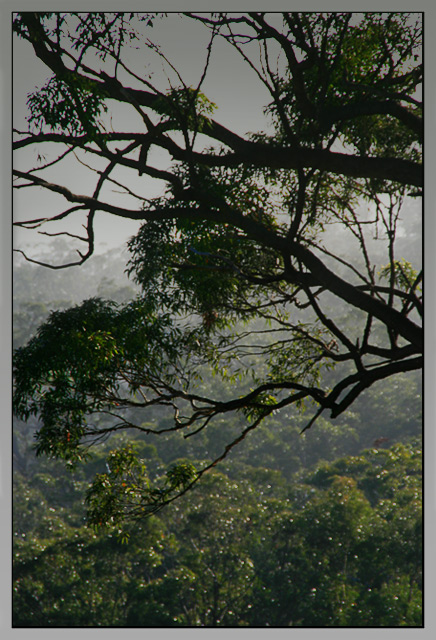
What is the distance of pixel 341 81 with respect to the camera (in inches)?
109

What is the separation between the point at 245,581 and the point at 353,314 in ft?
29.8

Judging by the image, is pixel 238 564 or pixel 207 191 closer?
pixel 207 191

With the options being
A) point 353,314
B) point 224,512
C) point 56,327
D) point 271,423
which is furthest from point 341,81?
point 353,314

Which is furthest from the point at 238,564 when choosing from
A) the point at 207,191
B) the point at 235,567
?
the point at 207,191

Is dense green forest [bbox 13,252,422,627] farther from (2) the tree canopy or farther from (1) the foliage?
(2) the tree canopy

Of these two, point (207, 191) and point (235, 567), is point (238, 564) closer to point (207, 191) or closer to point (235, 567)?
point (235, 567)

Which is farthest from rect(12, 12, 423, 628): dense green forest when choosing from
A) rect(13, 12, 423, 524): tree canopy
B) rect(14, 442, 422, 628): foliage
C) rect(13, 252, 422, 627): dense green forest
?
rect(14, 442, 422, 628): foliage

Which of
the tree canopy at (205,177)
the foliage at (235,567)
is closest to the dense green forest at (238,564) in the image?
the foliage at (235,567)

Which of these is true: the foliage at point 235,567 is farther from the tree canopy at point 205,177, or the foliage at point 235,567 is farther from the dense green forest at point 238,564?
the tree canopy at point 205,177

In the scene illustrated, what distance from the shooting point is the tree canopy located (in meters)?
2.62

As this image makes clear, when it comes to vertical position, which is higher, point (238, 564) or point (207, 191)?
point (207, 191)

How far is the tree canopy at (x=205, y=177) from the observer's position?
8.60ft

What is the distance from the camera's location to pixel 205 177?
9.73 feet

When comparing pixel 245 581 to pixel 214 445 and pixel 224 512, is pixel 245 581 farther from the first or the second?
pixel 214 445
